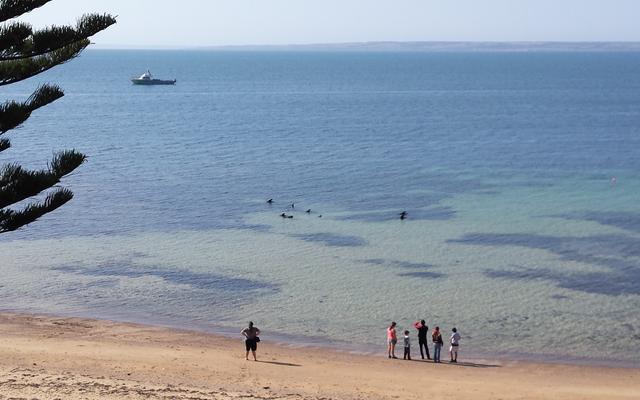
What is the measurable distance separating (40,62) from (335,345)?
12.9m

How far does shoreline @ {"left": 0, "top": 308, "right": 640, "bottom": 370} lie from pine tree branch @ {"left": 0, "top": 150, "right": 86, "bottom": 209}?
37.9 feet

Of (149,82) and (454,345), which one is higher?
(149,82)

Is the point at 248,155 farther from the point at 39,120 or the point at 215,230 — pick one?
the point at 39,120

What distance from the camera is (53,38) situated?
46.5 ft

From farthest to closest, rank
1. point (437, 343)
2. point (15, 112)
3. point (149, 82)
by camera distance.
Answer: point (149, 82) → point (437, 343) → point (15, 112)

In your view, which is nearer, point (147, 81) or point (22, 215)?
point (22, 215)

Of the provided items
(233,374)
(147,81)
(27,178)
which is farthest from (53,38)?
(147,81)

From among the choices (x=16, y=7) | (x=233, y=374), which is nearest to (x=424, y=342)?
(x=233, y=374)

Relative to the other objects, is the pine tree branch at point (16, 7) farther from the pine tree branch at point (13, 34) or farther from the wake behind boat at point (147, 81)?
the wake behind boat at point (147, 81)

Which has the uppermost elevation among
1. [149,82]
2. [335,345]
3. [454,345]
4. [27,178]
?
[149,82]

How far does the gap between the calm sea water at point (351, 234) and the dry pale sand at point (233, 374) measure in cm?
169

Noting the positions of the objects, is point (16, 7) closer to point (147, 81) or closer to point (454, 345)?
point (454, 345)

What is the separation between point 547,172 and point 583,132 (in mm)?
25123

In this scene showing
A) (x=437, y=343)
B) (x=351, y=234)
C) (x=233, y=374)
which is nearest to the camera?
(x=233, y=374)
